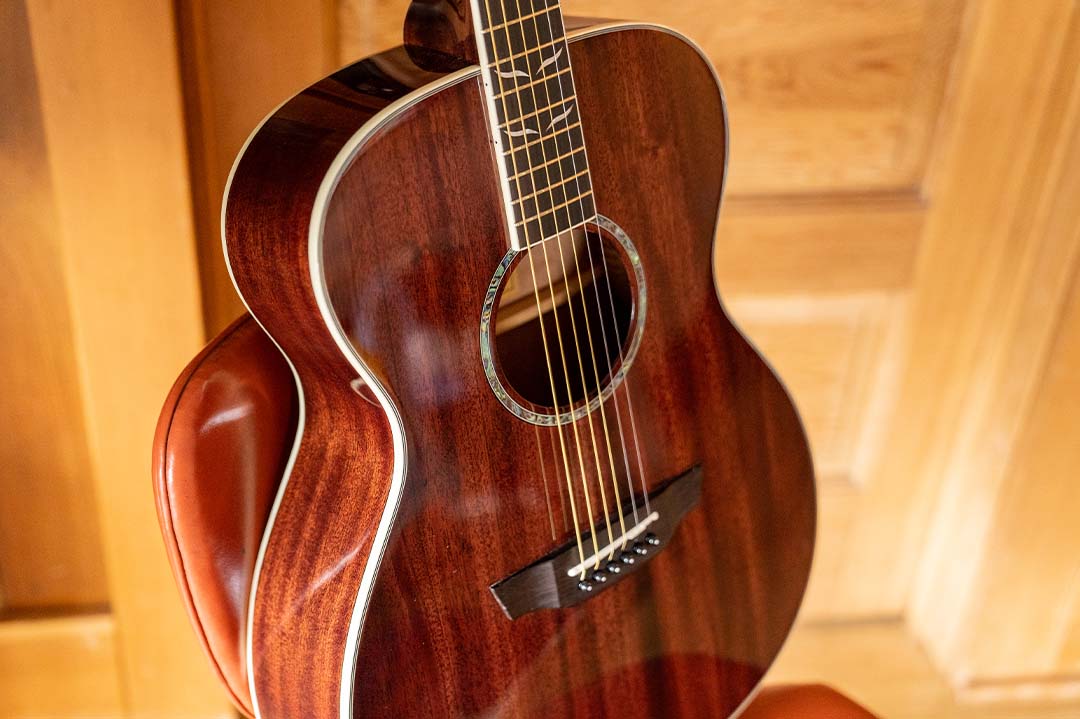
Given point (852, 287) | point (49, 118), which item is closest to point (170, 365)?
point (49, 118)

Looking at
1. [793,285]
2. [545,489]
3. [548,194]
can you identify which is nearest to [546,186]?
[548,194]

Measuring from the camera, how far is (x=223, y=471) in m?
0.67

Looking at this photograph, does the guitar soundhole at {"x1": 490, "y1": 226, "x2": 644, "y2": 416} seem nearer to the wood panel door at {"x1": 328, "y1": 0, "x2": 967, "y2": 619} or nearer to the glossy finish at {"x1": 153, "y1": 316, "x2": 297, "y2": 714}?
the glossy finish at {"x1": 153, "y1": 316, "x2": 297, "y2": 714}

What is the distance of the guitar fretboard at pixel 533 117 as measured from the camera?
0.61 metres

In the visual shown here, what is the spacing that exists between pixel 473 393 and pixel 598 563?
196 mm

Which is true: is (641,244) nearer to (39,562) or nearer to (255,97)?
(255,97)

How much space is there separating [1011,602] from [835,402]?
16.4 inches

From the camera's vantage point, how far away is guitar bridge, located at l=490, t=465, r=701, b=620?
2.29 feet

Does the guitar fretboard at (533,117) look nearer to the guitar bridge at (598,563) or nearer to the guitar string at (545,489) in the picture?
the guitar string at (545,489)

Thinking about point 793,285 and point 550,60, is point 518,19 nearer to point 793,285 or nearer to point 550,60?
point 550,60

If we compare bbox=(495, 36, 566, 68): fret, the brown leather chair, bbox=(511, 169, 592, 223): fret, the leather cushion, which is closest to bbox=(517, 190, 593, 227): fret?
bbox=(511, 169, 592, 223): fret

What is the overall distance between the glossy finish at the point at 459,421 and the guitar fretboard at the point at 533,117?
0.06 ft

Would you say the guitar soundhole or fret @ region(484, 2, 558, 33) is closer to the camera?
fret @ region(484, 2, 558, 33)

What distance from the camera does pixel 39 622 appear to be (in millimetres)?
1105
